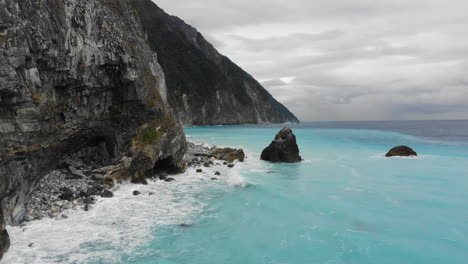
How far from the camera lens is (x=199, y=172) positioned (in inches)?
904

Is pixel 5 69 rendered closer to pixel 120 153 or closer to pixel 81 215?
pixel 81 215

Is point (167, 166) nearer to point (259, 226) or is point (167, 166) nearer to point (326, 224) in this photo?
point (259, 226)

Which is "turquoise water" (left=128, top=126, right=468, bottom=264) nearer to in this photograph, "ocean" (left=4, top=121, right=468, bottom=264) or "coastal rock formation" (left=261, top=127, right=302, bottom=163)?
"ocean" (left=4, top=121, right=468, bottom=264)

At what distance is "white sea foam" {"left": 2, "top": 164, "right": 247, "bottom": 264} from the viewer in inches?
361

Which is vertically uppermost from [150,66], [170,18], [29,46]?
[170,18]

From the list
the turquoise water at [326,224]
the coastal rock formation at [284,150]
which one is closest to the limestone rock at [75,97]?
the turquoise water at [326,224]

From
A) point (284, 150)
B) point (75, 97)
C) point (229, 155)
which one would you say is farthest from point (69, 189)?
point (284, 150)

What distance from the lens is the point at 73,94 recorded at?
49.4ft

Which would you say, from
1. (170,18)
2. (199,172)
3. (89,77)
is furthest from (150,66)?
(170,18)

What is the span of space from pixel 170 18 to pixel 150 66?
462ft

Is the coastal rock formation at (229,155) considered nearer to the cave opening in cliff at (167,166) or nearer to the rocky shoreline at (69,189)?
the cave opening in cliff at (167,166)

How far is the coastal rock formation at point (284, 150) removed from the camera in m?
30.2

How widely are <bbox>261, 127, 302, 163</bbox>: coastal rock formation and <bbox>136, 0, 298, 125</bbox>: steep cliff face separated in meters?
91.2

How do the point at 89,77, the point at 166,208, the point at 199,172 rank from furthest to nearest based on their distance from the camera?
1. the point at 199,172
2. the point at 89,77
3. the point at 166,208
